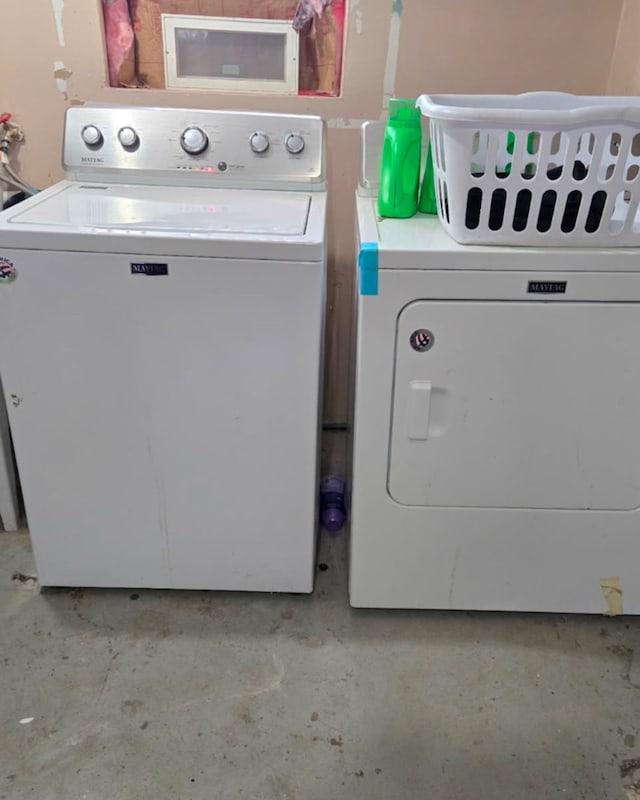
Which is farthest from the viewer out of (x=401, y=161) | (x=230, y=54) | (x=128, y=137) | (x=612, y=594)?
(x=230, y=54)

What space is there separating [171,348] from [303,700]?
81 centimetres

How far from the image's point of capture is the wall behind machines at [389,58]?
1.85 meters

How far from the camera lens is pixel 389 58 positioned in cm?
190

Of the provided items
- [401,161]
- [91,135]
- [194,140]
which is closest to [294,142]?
[194,140]

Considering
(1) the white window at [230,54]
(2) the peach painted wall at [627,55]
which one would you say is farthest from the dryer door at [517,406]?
(1) the white window at [230,54]

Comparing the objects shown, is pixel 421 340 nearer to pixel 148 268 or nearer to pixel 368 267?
pixel 368 267

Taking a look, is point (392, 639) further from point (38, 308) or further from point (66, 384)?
point (38, 308)

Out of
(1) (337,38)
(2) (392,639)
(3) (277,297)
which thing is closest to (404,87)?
(1) (337,38)

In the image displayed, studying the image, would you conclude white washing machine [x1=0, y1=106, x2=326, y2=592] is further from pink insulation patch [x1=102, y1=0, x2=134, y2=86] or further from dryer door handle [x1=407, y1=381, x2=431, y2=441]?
pink insulation patch [x1=102, y1=0, x2=134, y2=86]

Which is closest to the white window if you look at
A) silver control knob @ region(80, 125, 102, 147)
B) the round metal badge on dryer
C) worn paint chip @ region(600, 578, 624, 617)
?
silver control knob @ region(80, 125, 102, 147)

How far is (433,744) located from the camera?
4.30ft

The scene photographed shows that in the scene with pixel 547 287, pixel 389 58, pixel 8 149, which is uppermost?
pixel 389 58

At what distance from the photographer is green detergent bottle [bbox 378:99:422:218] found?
1.42 meters

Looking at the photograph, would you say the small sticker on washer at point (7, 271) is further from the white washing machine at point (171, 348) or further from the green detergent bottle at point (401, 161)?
the green detergent bottle at point (401, 161)
